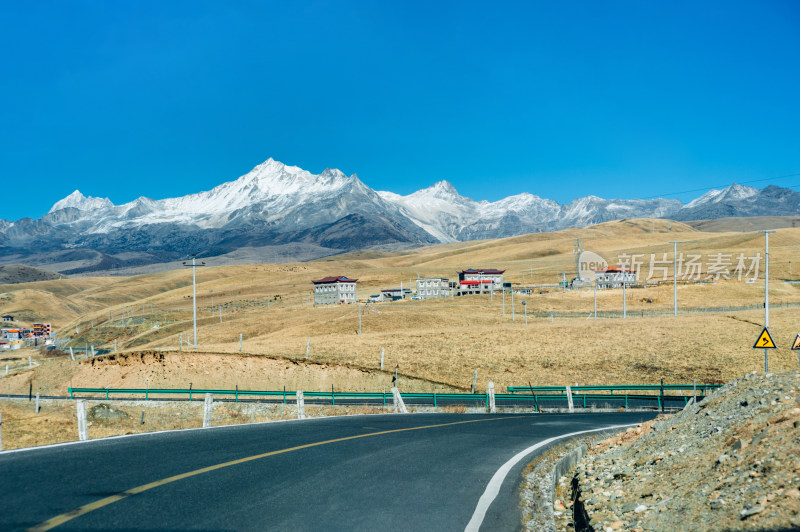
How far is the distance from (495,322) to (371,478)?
78750 mm

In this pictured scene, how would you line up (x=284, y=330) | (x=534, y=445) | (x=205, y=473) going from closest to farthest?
(x=205, y=473), (x=534, y=445), (x=284, y=330)

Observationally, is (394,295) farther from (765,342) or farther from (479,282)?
(765,342)

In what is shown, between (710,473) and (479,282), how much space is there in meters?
152

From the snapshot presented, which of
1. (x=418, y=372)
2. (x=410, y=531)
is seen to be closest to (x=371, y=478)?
(x=410, y=531)

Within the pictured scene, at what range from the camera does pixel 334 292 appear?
481 ft

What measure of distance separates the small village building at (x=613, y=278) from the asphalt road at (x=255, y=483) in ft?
501

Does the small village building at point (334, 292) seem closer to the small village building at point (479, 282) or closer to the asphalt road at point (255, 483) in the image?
the small village building at point (479, 282)

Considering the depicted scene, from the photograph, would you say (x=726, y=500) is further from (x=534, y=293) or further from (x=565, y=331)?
(x=534, y=293)

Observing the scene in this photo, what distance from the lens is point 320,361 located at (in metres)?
54.4

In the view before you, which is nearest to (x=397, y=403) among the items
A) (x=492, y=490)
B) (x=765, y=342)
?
(x=492, y=490)

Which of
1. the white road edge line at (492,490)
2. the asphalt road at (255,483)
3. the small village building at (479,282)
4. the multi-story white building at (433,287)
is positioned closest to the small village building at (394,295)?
the multi-story white building at (433,287)

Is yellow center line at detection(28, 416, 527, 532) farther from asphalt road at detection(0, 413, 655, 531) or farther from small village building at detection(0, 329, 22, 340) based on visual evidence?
small village building at detection(0, 329, 22, 340)

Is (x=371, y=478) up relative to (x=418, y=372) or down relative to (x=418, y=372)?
up

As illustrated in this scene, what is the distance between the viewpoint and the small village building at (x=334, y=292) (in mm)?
145500
